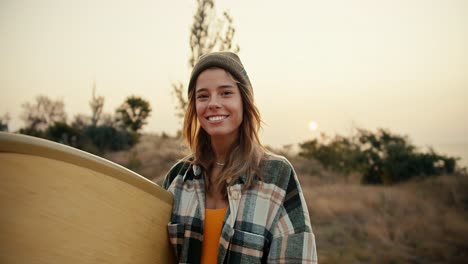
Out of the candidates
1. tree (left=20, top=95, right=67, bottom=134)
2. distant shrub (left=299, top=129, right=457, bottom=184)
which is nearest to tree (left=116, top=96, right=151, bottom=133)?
tree (left=20, top=95, right=67, bottom=134)

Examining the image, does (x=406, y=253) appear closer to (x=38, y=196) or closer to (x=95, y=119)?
(x=38, y=196)

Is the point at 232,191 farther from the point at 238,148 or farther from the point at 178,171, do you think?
the point at 178,171

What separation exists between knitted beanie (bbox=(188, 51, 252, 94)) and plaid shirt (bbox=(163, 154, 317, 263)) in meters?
0.47

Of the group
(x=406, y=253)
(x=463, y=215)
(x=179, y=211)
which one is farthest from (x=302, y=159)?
(x=179, y=211)

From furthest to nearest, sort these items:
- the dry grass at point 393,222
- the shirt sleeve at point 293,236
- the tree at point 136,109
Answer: the tree at point 136,109 < the dry grass at point 393,222 < the shirt sleeve at point 293,236

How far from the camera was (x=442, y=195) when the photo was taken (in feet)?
24.9

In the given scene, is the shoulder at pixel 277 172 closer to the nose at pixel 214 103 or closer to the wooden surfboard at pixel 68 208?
the nose at pixel 214 103

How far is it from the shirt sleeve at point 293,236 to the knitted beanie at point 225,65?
2.15ft

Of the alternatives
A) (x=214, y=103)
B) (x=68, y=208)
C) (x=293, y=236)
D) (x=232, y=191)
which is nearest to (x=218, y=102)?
(x=214, y=103)

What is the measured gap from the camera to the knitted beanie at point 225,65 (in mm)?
1747

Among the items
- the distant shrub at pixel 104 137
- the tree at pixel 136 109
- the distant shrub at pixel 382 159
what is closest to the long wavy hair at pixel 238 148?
the distant shrub at pixel 382 159

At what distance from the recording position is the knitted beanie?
1747mm

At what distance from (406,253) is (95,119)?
538 inches

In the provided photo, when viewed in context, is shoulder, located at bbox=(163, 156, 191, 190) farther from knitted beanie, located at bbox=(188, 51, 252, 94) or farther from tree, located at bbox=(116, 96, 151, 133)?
tree, located at bbox=(116, 96, 151, 133)
